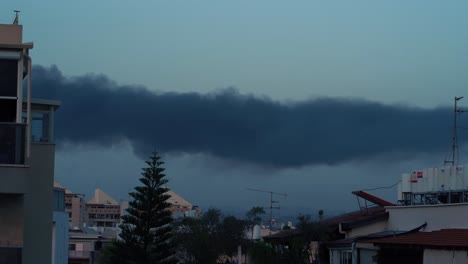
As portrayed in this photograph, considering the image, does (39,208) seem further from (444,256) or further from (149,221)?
(149,221)

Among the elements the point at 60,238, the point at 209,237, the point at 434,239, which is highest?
the point at 434,239

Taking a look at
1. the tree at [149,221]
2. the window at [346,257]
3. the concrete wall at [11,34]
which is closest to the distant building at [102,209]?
the tree at [149,221]

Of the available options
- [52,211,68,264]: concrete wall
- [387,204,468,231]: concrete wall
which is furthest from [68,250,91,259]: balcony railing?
[52,211,68,264]: concrete wall

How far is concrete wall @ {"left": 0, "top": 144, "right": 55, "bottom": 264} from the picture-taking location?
51.4 feet

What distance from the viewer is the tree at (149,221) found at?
3110cm

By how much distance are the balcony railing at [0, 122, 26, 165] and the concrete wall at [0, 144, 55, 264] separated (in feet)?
6.57

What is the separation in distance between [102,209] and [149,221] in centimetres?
8959

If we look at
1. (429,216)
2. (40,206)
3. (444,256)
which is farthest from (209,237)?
(40,206)

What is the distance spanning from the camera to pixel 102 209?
11925cm

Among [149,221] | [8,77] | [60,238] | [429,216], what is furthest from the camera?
[149,221]

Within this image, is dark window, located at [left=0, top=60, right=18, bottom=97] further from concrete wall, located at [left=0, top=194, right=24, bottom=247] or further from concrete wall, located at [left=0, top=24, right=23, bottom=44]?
concrete wall, located at [left=0, top=194, right=24, bottom=247]

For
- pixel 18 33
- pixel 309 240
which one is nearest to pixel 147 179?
pixel 309 240

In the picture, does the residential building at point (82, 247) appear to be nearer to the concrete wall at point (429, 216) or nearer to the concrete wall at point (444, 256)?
the concrete wall at point (429, 216)

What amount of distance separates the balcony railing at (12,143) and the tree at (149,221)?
17667 millimetres
